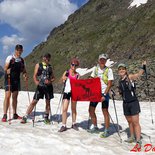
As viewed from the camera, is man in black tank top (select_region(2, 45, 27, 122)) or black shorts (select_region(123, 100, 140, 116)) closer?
black shorts (select_region(123, 100, 140, 116))

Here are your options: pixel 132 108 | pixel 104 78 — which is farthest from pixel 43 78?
pixel 132 108

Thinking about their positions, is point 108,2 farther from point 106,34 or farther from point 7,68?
point 7,68

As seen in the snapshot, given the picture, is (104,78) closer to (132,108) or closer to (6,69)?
(132,108)

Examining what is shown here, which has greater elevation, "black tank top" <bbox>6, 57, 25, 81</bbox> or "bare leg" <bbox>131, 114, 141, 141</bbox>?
"black tank top" <bbox>6, 57, 25, 81</bbox>

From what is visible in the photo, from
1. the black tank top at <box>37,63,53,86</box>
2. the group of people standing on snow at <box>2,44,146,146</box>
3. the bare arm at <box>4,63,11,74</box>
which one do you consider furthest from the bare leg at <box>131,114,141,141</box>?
the bare arm at <box>4,63,11,74</box>

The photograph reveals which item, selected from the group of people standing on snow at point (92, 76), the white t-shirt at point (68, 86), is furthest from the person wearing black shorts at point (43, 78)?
the white t-shirt at point (68, 86)

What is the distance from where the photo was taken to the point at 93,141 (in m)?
10.1

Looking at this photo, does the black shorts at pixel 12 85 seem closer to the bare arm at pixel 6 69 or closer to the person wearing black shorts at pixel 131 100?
the bare arm at pixel 6 69

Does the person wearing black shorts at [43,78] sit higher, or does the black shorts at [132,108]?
the person wearing black shorts at [43,78]

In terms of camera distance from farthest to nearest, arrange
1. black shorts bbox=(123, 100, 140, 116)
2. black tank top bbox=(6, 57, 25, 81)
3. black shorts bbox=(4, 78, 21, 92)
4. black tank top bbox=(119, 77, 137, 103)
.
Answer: black shorts bbox=(4, 78, 21, 92) < black tank top bbox=(6, 57, 25, 81) < black tank top bbox=(119, 77, 137, 103) < black shorts bbox=(123, 100, 140, 116)

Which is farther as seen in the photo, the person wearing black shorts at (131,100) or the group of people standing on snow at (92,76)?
the group of people standing on snow at (92,76)

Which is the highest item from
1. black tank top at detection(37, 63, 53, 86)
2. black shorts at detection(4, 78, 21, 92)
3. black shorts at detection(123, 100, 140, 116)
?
black tank top at detection(37, 63, 53, 86)

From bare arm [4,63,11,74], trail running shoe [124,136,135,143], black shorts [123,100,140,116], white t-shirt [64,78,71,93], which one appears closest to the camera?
black shorts [123,100,140,116]

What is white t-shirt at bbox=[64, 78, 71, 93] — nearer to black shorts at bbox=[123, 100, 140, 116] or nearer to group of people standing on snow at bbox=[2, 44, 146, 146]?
group of people standing on snow at bbox=[2, 44, 146, 146]
